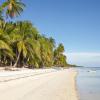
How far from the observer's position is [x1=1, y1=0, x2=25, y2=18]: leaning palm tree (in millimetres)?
52344

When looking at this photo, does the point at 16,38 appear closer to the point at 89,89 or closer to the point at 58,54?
the point at 89,89

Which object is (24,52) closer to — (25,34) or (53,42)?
(25,34)

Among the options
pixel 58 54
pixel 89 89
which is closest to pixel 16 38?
pixel 89 89

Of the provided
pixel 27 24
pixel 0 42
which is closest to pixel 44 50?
pixel 27 24

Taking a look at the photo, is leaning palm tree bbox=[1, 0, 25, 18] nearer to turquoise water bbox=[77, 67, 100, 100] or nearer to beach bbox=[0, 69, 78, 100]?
turquoise water bbox=[77, 67, 100, 100]

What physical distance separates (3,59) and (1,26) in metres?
7.84

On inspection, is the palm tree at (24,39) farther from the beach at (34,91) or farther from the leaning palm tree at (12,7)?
the beach at (34,91)

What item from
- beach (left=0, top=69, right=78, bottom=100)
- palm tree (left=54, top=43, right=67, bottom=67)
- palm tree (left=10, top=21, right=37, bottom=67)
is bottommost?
beach (left=0, top=69, right=78, bottom=100)

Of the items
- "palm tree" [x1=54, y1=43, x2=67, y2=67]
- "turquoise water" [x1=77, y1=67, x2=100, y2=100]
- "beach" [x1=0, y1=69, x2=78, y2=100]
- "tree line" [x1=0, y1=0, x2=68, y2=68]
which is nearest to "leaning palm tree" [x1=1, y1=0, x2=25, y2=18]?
"tree line" [x1=0, y1=0, x2=68, y2=68]

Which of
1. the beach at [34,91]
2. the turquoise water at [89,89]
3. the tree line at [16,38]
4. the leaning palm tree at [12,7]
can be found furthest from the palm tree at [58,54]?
the beach at [34,91]

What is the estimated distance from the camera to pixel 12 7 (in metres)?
53.2

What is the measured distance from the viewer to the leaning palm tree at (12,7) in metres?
52.3

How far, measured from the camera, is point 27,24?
59.1 m

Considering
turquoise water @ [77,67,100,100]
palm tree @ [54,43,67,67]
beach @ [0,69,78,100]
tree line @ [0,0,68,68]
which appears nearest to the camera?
beach @ [0,69,78,100]
